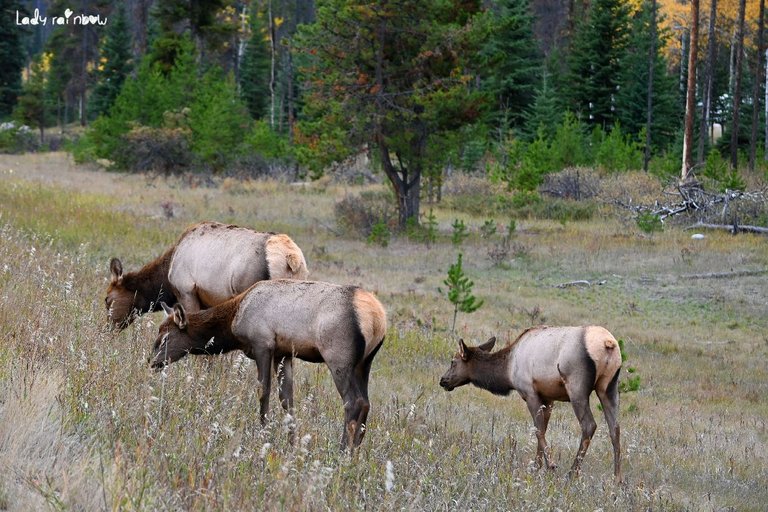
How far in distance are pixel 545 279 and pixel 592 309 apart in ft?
8.62

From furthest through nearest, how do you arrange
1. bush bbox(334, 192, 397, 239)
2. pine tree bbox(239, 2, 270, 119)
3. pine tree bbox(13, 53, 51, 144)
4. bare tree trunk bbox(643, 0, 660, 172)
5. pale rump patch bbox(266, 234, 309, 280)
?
pine tree bbox(13, 53, 51, 144), pine tree bbox(239, 2, 270, 119), bare tree trunk bbox(643, 0, 660, 172), bush bbox(334, 192, 397, 239), pale rump patch bbox(266, 234, 309, 280)

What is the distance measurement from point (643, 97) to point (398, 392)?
39013 millimetres

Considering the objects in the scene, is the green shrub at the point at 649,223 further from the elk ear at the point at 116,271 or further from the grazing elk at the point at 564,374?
the elk ear at the point at 116,271

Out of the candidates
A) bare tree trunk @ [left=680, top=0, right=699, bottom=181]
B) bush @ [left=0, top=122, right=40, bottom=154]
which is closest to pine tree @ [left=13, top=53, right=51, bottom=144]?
bush @ [left=0, top=122, right=40, bottom=154]

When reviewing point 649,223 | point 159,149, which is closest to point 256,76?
point 159,149

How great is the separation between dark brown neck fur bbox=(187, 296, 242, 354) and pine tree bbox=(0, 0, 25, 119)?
56.4 meters

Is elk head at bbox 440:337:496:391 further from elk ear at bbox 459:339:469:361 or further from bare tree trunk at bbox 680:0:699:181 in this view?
bare tree trunk at bbox 680:0:699:181

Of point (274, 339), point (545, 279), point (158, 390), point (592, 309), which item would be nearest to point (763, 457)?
point (274, 339)

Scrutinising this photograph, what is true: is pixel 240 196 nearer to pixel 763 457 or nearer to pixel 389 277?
pixel 389 277

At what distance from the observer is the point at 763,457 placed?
32.0 feet

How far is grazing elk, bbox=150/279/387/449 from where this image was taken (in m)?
7.17

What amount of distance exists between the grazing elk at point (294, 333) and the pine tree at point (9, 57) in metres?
56.4

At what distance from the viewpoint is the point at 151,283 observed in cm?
1057

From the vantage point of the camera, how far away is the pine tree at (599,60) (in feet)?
155
